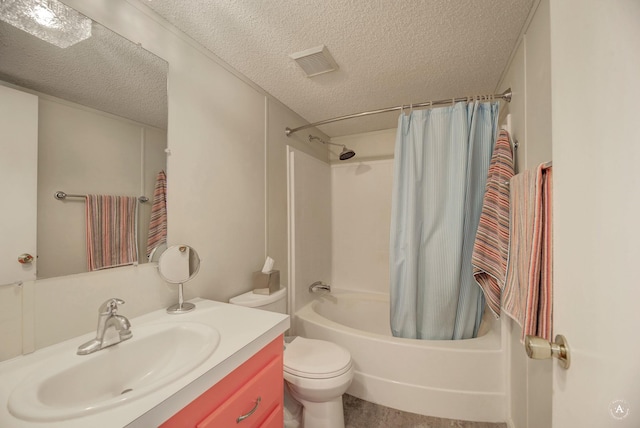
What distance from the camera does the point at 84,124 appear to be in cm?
82

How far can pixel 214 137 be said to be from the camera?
1.32 m

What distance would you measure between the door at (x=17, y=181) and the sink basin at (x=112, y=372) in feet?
0.98

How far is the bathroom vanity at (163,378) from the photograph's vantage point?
0.47 m

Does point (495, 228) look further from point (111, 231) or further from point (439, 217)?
point (111, 231)

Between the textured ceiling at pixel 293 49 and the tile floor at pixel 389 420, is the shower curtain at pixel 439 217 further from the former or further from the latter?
the tile floor at pixel 389 420

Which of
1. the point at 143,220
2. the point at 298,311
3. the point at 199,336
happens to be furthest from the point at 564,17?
the point at 298,311

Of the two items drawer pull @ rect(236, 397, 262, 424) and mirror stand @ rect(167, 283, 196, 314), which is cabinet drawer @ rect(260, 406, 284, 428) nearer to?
drawer pull @ rect(236, 397, 262, 424)

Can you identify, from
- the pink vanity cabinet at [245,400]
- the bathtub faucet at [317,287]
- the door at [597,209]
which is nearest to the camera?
the door at [597,209]

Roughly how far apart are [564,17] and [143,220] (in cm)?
135

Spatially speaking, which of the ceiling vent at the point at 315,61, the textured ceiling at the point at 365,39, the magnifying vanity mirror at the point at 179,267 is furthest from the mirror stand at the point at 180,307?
the ceiling vent at the point at 315,61

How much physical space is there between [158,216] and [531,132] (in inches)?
68.8

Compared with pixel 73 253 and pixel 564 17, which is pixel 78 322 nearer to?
pixel 73 253

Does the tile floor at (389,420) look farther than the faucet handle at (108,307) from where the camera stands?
Yes

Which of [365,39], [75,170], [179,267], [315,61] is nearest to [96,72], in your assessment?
[75,170]
